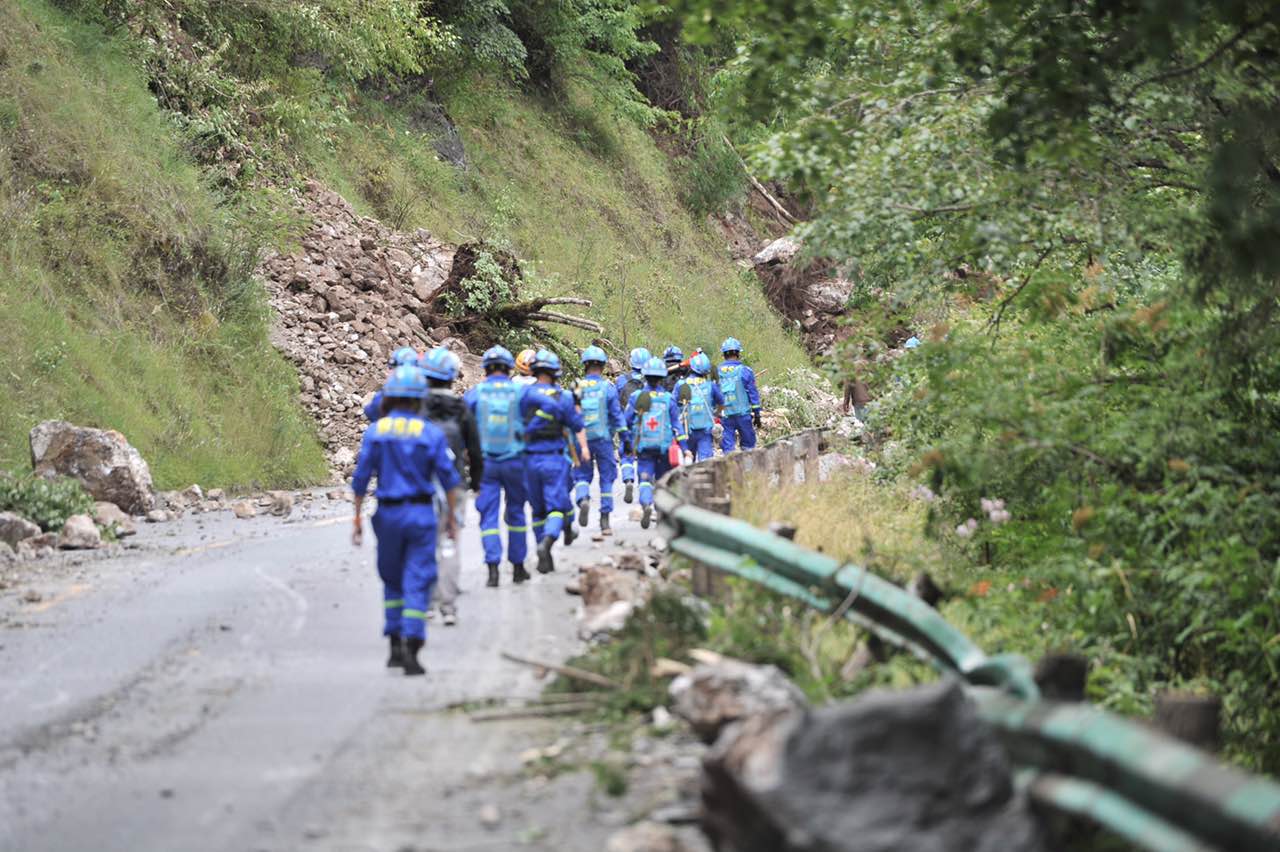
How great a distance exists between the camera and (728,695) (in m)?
6.62

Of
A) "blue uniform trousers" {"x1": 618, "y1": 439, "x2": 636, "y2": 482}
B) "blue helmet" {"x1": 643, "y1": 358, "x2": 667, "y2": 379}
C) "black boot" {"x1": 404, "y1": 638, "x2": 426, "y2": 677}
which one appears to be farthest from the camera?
"blue uniform trousers" {"x1": 618, "y1": 439, "x2": 636, "y2": 482}

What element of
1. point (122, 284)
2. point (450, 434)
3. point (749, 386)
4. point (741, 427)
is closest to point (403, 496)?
point (450, 434)

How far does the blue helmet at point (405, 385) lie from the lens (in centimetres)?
1002

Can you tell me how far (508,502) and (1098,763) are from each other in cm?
954

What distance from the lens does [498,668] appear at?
9.48 metres

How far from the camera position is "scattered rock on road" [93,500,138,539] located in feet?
55.8

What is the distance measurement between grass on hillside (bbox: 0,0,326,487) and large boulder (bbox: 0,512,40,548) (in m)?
3.48

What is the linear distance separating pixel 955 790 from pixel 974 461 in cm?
699

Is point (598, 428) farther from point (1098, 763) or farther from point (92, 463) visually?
point (1098, 763)

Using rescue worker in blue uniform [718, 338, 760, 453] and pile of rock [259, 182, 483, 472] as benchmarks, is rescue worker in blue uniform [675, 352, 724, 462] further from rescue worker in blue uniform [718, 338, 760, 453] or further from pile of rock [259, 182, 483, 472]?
pile of rock [259, 182, 483, 472]

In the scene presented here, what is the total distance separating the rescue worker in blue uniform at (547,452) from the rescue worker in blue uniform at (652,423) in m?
4.30

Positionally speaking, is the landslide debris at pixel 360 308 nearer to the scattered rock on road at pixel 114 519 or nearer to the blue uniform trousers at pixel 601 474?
the scattered rock on road at pixel 114 519

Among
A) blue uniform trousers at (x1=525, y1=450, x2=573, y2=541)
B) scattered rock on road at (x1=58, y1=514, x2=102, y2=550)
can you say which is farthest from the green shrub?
blue uniform trousers at (x1=525, y1=450, x2=573, y2=541)

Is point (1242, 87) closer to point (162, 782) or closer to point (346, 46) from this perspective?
point (162, 782)
